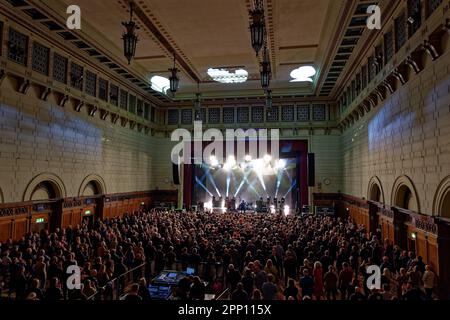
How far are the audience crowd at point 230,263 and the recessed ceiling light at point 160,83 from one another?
10043 millimetres

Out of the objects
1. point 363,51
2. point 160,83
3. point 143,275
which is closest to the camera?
point 143,275

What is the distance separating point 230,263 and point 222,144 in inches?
611

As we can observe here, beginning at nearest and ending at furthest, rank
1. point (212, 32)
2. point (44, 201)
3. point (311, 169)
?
point (44, 201), point (212, 32), point (311, 169)

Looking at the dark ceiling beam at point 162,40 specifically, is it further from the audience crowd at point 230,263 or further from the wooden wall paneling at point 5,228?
the wooden wall paneling at point 5,228

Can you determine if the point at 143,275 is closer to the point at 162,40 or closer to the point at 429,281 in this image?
the point at 429,281

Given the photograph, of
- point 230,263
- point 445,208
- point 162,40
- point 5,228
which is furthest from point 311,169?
point 5,228

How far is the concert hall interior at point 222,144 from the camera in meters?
8.39

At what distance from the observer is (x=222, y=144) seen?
25109 millimetres

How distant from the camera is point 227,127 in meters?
25.1

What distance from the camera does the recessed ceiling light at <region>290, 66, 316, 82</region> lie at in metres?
19.9

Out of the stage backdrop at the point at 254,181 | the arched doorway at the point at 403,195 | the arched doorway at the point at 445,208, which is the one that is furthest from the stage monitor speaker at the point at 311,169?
the arched doorway at the point at 445,208

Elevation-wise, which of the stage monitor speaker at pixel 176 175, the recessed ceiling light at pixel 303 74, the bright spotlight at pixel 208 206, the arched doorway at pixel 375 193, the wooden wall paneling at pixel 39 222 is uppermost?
the recessed ceiling light at pixel 303 74
